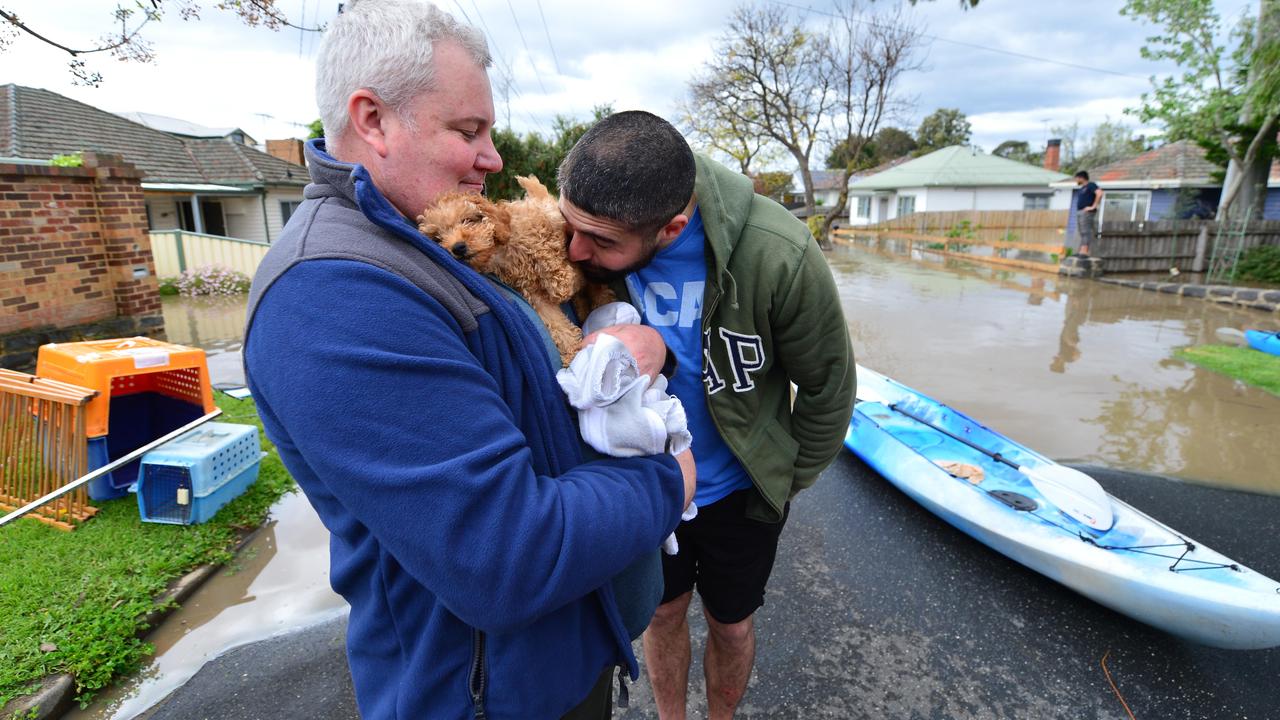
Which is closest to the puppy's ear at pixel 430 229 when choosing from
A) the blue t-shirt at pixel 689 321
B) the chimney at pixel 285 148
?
the blue t-shirt at pixel 689 321

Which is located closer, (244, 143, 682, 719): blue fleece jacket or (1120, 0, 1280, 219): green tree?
(244, 143, 682, 719): blue fleece jacket

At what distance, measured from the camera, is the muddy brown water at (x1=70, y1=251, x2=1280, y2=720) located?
11.9 ft

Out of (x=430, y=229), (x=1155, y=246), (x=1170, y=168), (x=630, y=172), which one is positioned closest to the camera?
(x=430, y=229)

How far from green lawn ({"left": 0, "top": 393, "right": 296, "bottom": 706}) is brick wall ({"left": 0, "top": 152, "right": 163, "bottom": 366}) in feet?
9.35

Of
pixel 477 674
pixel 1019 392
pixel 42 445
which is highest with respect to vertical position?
pixel 477 674

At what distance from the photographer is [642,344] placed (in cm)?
136

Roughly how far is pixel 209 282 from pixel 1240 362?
Result: 18.4m

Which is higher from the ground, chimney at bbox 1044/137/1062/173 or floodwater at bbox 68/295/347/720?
chimney at bbox 1044/137/1062/173

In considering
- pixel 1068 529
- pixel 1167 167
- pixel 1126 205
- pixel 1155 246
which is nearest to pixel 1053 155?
pixel 1126 205

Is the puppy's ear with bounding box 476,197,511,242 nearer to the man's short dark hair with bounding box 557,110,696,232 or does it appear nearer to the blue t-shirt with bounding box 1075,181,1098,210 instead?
the man's short dark hair with bounding box 557,110,696,232

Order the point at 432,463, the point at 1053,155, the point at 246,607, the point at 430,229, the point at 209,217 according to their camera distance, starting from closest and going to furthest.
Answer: the point at 432,463
the point at 430,229
the point at 246,607
the point at 209,217
the point at 1053,155

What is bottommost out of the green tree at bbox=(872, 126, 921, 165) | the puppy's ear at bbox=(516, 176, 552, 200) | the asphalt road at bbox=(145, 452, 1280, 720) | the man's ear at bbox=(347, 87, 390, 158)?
the asphalt road at bbox=(145, 452, 1280, 720)

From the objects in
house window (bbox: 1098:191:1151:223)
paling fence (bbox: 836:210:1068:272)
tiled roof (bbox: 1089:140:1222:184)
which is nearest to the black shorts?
paling fence (bbox: 836:210:1068:272)

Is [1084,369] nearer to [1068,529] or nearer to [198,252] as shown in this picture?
[1068,529]
